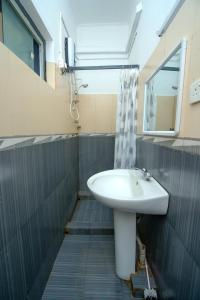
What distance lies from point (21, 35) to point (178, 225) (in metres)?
1.51

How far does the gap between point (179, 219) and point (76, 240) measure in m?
1.24

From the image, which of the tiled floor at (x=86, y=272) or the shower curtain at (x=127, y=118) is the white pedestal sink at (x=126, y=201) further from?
the shower curtain at (x=127, y=118)

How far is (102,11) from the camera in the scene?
230 cm

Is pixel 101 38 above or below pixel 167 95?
above

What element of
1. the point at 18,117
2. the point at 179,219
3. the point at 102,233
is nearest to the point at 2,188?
the point at 18,117

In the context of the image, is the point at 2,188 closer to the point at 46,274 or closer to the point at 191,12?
the point at 46,274

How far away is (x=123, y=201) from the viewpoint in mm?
926

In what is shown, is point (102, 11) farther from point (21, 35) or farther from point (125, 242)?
point (125, 242)

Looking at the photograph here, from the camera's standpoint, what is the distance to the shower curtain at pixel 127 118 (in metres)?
1.98

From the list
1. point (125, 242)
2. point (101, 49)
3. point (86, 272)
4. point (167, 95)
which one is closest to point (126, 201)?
point (125, 242)

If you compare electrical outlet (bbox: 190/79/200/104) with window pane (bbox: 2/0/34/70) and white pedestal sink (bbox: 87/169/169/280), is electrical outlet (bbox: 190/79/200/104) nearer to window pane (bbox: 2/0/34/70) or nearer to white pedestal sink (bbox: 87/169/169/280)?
white pedestal sink (bbox: 87/169/169/280)

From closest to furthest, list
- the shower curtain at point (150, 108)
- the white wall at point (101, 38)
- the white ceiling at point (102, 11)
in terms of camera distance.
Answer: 1. the shower curtain at point (150, 108)
2. the white ceiling at point (102, 11)
3. the white wall at point (101, 38)

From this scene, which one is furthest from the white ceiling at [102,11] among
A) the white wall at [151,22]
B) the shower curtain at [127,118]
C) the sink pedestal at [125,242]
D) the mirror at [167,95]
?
the sink pedestal at [125,242]

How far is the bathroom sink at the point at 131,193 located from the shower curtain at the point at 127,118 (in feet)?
1.55
